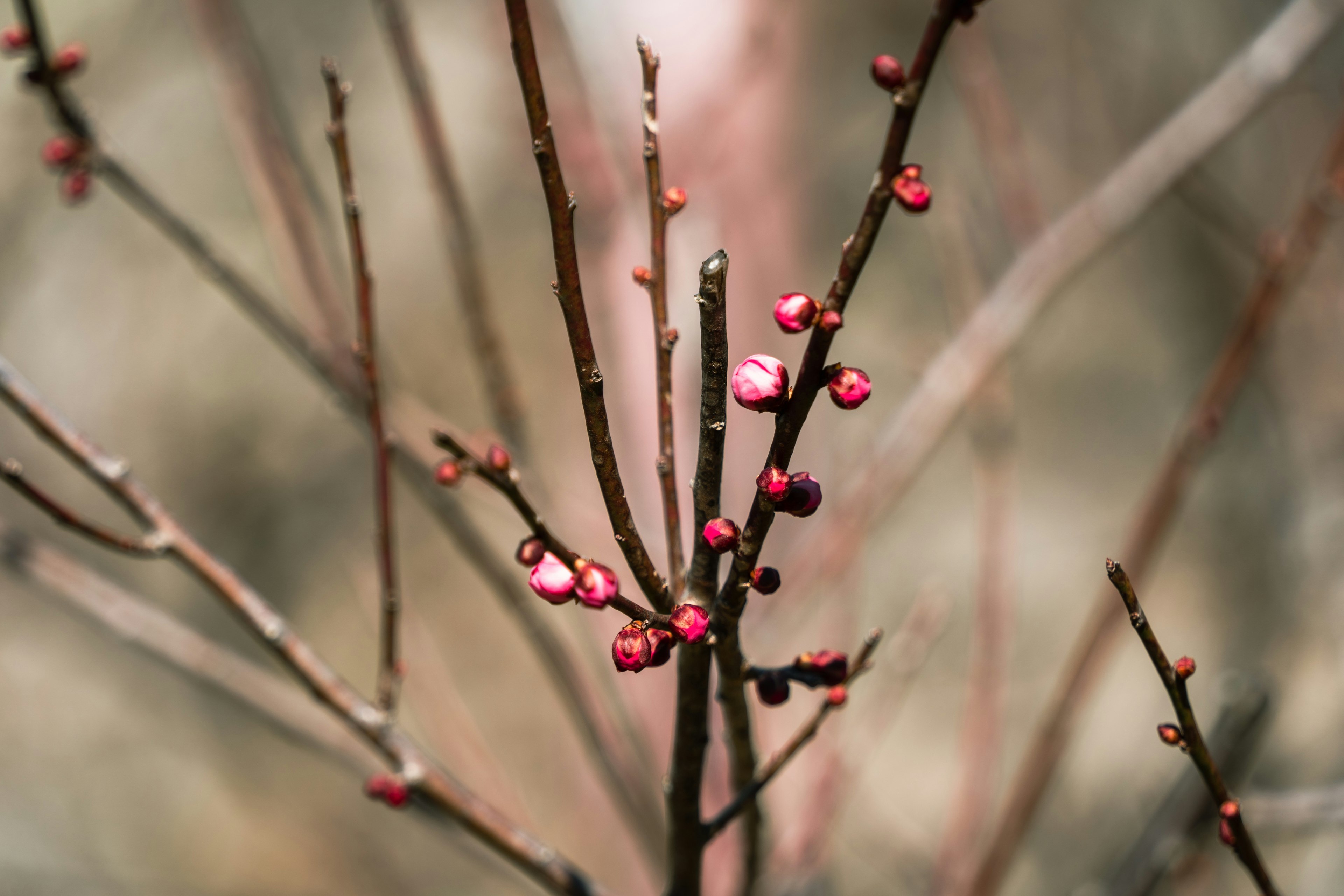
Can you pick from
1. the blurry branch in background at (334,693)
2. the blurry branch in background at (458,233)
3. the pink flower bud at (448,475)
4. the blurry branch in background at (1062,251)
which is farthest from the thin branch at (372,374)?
the blurry branch in background at (1062,251)

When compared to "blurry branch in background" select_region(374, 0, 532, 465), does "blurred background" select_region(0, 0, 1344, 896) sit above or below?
above

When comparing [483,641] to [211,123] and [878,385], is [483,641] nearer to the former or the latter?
[878,385]

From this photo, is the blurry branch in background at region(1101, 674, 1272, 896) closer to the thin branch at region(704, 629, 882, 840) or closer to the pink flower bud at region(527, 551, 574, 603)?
the thin branch at region(704, 629, 882, 840)

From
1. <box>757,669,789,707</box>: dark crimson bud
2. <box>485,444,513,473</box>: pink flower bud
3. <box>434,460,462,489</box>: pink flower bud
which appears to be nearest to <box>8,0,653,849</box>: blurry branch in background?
<box>434,460,462,489</box>: pink flower bud

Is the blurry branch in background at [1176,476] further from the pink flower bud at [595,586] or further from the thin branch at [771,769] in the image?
the pink flower bud at [595,586]

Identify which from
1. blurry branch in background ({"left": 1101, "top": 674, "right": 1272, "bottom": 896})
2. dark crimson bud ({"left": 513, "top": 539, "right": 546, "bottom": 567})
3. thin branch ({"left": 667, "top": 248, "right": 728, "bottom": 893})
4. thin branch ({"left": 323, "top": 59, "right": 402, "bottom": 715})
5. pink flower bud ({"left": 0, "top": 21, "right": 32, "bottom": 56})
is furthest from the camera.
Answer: blurry branch in background ({"left": 1101, "top": 674, "right": 1272, "bottom": 896})
